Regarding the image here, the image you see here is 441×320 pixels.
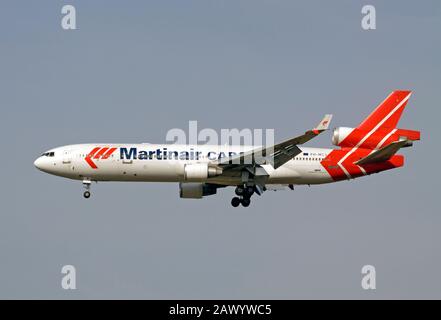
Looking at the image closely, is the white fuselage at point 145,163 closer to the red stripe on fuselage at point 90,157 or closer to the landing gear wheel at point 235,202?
the red stripe on fuselage at point 90,157

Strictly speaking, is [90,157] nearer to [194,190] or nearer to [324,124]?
[194,190]

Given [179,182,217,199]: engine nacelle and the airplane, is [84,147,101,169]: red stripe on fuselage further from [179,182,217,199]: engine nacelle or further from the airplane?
[179,182,217,199]: engine nacelle

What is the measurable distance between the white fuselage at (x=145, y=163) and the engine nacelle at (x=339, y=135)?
2181mm

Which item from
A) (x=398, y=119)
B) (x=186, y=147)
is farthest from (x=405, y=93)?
(x=186, y=147)

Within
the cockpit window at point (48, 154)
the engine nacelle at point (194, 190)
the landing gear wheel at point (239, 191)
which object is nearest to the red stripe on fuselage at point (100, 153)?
the cockpit window at point (48, 154)

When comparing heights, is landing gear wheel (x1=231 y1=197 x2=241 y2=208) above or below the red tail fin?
below

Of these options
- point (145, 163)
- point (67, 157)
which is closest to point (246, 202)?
point (145, 163)

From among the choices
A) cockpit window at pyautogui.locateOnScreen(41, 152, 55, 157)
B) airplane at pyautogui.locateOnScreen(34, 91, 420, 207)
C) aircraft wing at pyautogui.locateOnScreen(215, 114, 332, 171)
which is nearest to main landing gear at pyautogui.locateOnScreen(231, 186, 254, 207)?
airplane at pyautogui.locateOnScreen(34, 91, 420, 207)

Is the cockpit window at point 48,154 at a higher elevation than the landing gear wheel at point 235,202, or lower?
higher

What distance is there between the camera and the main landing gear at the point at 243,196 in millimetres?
77562

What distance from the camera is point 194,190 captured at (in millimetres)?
80000

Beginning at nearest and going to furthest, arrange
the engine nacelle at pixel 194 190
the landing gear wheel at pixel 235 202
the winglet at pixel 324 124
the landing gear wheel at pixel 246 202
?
the winglet at pixel 324 124 < the landing gear wheel at pixel 246 202 < the landing gear wheel at pixel 235 202 < the engine nacelle at pixel 194 190

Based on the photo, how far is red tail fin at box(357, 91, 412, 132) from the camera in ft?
262

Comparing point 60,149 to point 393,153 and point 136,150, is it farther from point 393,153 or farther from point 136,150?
point 393,153
